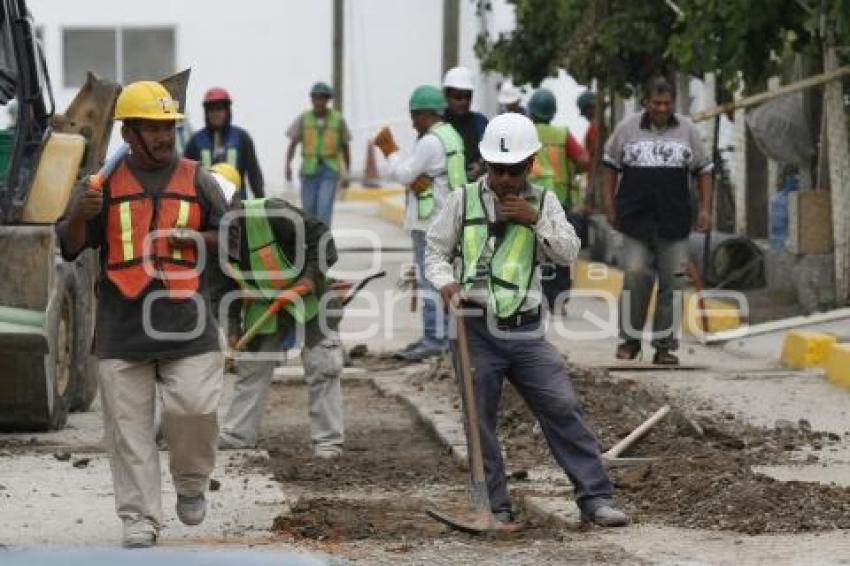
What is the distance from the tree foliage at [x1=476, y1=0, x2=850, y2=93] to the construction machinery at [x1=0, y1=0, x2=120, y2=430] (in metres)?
4.90

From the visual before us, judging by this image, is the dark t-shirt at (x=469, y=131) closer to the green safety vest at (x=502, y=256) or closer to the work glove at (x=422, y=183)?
the work glove at (x=422, y=183)

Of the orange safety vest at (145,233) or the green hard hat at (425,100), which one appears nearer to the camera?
the orange safety vest at (145,233)

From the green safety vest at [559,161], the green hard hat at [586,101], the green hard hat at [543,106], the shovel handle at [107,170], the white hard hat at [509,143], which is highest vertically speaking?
the white hard hat at [509,143]

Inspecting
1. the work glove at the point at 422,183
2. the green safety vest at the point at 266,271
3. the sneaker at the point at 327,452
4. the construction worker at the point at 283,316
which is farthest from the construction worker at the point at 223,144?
the green safety vest at the point at 266,271

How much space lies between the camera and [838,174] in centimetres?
1780

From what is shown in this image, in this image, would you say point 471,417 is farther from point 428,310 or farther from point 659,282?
point 428,310

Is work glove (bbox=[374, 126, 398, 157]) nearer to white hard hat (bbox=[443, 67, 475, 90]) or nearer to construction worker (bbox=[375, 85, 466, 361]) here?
construction worker (bbox=[375, 85, 466, 361])

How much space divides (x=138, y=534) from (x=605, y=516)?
1.80 meters

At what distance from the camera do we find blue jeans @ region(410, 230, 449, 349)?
16.2 metres

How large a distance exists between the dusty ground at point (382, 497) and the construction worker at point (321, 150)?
9037 mm

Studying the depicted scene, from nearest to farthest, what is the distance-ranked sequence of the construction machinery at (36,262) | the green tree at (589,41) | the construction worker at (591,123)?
the construction machinery at (36,262) < the green tree at (589,41) < the construction worker at (591,123)

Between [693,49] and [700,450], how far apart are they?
6.79 metres

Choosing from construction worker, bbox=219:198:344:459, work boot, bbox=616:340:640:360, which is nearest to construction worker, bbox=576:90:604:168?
work boot, bbox=616:340:640:360

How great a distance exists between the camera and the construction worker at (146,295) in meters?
9.34
